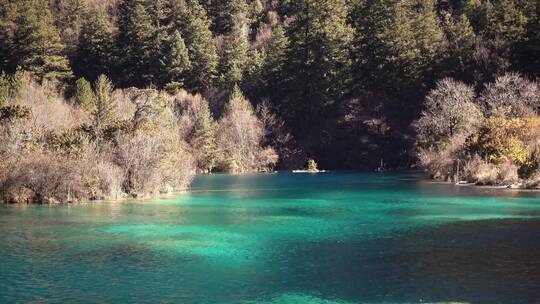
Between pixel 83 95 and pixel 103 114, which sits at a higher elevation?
pixel 83 95

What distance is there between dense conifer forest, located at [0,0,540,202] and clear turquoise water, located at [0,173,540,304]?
30.1m

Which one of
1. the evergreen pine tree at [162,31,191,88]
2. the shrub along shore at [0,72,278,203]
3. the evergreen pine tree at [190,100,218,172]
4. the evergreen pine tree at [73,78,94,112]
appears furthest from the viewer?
the evergreen pine tree at [162,31,191,88]

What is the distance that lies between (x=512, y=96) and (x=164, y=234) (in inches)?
2305

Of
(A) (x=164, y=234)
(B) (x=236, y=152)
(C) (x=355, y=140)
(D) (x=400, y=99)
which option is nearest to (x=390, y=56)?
(D) (x=400, y=99)

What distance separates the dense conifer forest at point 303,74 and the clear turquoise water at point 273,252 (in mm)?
30118

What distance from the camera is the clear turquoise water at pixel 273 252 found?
59.4 feet

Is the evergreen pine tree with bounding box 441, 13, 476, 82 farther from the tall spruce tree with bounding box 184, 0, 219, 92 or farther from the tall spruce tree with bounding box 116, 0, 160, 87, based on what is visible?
the tall spruce tree with bounding box 116, 0, 160, 87

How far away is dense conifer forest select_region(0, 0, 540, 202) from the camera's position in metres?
79.4

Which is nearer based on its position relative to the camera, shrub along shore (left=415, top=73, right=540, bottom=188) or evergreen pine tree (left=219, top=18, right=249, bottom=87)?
shrub along shore (left=415, top=73, right=540, bottom=188)

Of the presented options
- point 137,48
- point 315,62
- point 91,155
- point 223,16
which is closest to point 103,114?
point 91,155

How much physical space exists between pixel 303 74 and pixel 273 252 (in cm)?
8454

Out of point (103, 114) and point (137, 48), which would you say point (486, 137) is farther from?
point (137, 48)

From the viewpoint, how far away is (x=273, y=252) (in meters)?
24.5

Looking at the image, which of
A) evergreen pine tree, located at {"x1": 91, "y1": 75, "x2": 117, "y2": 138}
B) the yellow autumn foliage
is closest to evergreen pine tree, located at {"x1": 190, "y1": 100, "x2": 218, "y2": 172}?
evergreen pine tree, located at {"x1": 91, "y1": 75, "x2": 117, "y2": 138}
